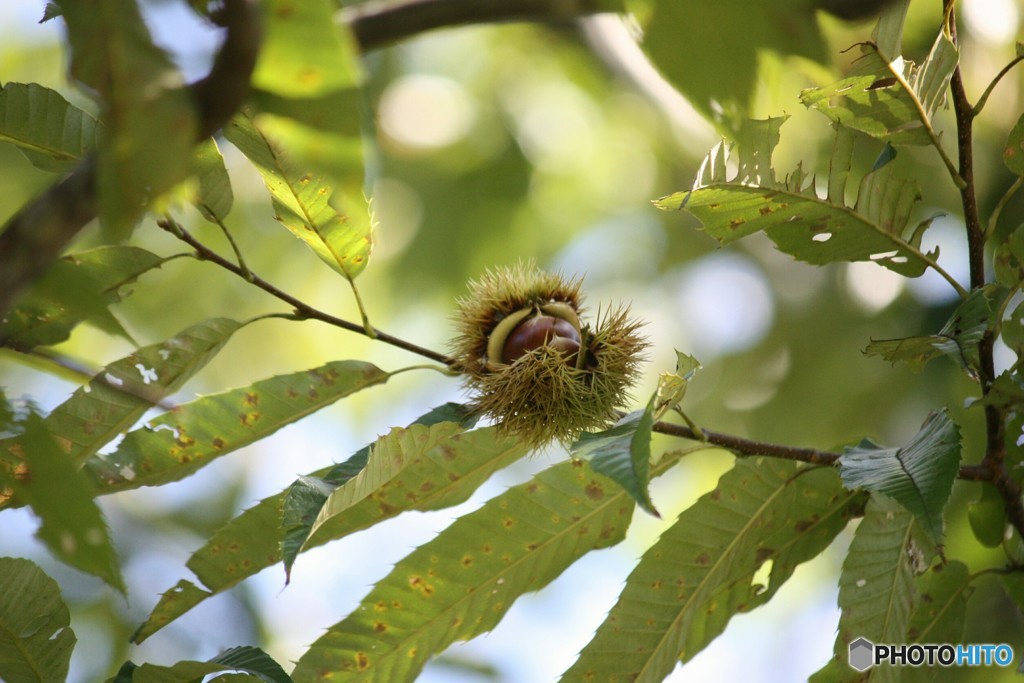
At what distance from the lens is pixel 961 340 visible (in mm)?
981

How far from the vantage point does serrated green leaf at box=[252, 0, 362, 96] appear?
40cm

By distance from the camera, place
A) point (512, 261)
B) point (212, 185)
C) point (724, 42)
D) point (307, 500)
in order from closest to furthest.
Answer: point (724, 42)
point (307, 500)
point (212, 185)
point (512, 261)

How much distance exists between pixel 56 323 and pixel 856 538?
1.02 meters

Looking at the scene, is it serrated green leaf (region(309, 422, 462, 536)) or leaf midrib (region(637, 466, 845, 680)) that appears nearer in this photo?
serrated green leaf (region(309, 422, 462, 536))

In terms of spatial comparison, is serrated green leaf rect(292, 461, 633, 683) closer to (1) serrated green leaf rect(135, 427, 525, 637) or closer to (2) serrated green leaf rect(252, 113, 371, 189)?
(1) serrated green leaf rect(135, 427, 525, 637)

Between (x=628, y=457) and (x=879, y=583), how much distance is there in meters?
0.58

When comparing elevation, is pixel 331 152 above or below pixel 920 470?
below

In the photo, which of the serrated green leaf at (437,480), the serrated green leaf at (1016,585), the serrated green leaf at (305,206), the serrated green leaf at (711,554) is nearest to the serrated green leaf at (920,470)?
the serrated green leaf at (711,554)

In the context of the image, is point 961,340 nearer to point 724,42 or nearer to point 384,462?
point 384,462

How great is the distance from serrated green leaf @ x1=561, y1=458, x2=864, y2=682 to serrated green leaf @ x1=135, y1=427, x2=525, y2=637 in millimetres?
269

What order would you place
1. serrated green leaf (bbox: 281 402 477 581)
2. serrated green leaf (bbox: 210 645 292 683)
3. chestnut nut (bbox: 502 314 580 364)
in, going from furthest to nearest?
chestnut nut (bbox: 502 314 580 364) < serrated green leaf (bbox: 210 645 292 683) < serrated green leaf (bbox: 281 402 477 581)

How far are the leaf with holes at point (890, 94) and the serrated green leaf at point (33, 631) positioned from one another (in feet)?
3.27

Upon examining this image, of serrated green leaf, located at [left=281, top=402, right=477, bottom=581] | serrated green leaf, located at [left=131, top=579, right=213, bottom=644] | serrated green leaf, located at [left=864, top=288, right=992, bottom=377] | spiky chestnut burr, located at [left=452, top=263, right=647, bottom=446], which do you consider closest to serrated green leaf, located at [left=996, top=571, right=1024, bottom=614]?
serrated green leaf, located at [left=864, top=288, right=992, bottom=377]

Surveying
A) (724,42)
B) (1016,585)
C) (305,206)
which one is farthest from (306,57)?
(1016,585)
